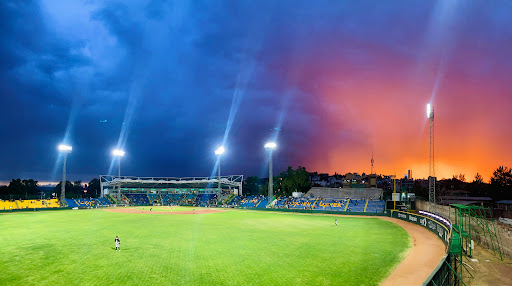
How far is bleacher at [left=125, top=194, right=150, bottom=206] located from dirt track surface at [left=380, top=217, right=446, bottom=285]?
87596 millimetres

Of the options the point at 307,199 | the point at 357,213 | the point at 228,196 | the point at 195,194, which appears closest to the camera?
the point at 357,213

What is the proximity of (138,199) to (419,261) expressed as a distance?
97.2 m

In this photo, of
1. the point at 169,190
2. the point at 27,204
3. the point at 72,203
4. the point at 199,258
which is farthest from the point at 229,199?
the point at 199,258

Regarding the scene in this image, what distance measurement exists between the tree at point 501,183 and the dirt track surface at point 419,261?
51.9m

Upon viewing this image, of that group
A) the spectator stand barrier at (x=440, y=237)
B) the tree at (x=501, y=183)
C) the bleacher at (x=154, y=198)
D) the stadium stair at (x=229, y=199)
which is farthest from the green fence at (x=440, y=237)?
the bleacher at (x=154, y=198)

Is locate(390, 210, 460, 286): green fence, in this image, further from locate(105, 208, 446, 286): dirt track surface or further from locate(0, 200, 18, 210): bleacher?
locate(0, 200, 18, 210): bleacher

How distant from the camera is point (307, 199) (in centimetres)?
A: 7500

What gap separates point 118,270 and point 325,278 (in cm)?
1248

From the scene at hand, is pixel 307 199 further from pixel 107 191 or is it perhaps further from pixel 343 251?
pixel 107 191

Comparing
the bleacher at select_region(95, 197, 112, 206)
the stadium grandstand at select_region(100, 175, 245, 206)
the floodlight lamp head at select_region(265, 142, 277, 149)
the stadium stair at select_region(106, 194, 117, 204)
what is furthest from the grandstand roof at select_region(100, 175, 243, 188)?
the floodlight lamp head at select_region(265, 142, 277, 149)

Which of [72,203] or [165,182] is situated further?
[165,182]

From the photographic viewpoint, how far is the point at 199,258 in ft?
69.7

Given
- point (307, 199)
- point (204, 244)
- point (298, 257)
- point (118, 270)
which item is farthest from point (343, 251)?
point (307, 199)

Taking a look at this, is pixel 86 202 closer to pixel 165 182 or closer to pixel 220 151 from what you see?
pixel 165 182
